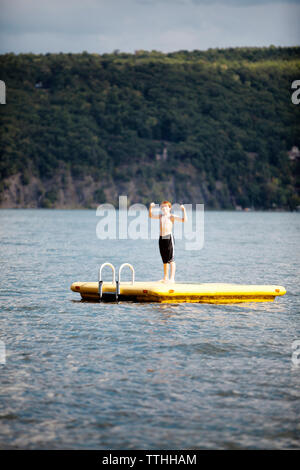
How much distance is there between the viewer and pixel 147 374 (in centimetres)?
1205

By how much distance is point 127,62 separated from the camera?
199250 mm

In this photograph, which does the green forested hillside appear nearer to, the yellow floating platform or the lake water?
the yellow floating platform

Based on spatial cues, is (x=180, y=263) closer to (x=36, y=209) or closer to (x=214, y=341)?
(x=214, y=341)

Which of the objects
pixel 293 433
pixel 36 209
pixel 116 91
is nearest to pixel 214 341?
pixel 293 433

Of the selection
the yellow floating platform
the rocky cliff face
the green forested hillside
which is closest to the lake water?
the yellow floating platform

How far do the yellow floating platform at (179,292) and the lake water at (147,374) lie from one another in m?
0.25

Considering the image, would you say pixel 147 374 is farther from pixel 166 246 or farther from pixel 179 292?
pixel 166 246

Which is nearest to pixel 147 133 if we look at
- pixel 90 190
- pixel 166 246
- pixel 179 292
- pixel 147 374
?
pixel 90 190

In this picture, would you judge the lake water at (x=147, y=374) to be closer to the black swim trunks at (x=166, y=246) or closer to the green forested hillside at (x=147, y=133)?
the black swim trunks at (x=166, y=246)

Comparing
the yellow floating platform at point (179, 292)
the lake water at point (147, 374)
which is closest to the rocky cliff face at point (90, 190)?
the lake water at point (147, 374)

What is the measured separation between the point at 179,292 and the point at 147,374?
21.7 ft

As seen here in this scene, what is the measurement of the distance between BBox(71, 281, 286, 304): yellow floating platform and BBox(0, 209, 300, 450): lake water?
0.25 meters

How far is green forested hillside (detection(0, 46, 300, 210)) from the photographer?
15438cm

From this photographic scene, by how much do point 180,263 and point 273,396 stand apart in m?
26.6
